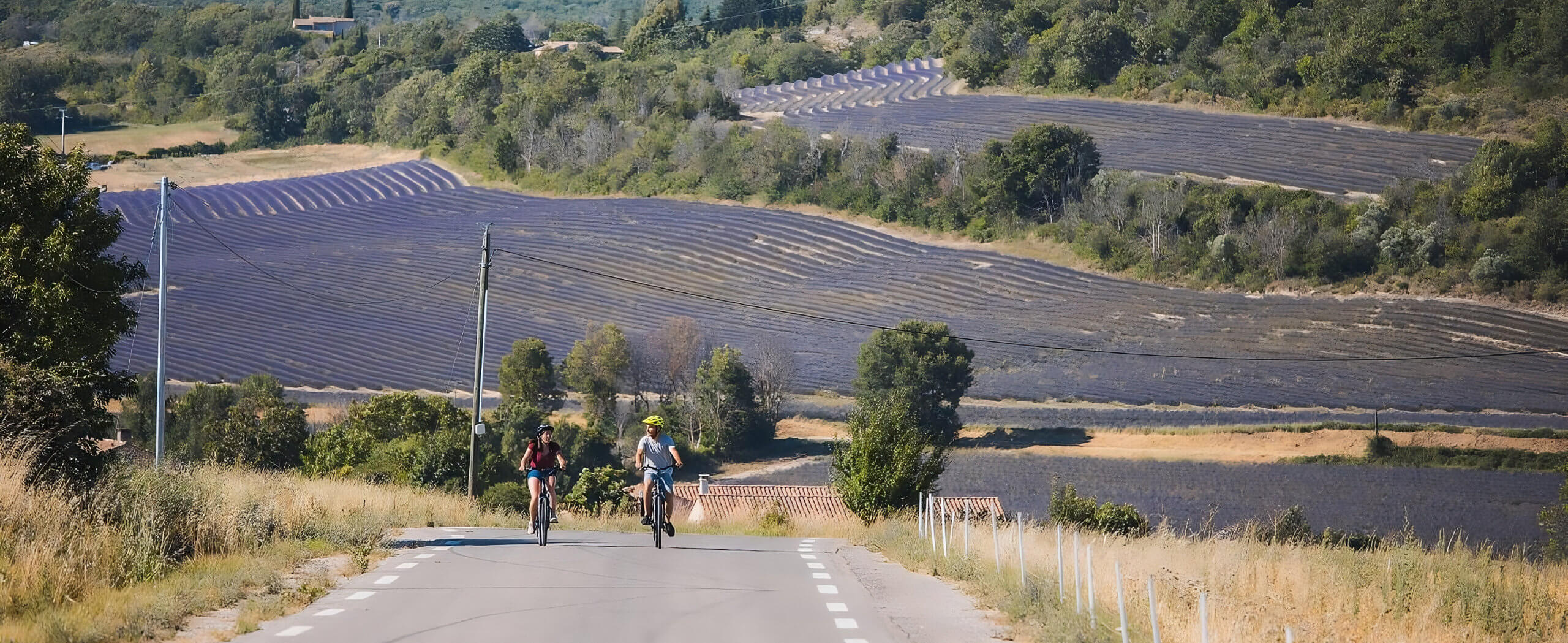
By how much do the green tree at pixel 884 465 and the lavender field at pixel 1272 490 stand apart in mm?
24140

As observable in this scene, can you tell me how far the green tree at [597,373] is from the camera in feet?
214

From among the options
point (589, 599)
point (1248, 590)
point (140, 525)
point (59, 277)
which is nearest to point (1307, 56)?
point (1248, 590)

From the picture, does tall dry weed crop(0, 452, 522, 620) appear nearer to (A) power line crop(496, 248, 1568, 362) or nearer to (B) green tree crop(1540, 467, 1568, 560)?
(B) green tree crop(1540, 467, 1568, 560)

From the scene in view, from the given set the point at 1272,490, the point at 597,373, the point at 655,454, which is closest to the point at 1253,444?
the point at 1272,490

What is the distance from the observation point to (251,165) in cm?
11912

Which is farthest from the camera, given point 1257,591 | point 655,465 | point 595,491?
point 595,491

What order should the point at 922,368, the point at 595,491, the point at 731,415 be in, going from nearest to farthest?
the point at 595,491
the point at 731,415
the point at 922,368

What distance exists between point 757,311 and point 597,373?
47.2 feet

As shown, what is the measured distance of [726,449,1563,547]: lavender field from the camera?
164ft

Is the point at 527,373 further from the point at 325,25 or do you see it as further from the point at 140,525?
the point at 325,25

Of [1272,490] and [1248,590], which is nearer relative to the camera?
[1248,590]

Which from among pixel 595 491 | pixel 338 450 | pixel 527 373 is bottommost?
pixel 595 491

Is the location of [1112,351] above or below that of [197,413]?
above

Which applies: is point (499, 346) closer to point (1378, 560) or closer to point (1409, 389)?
point (1409, 389)
